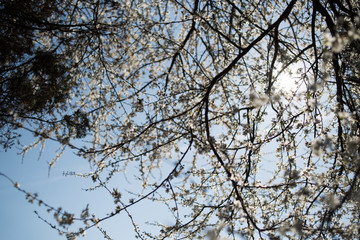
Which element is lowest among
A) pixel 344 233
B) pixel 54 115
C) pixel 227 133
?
pixel 344 233

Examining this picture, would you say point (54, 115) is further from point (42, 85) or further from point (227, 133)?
point (227, 133)

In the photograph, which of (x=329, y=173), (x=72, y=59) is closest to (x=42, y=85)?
(x=72, y=59)

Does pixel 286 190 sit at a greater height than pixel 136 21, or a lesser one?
lesser

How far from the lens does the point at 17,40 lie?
3.18 metres

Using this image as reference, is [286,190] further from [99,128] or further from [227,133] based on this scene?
[99,128]

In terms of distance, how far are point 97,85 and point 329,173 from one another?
14.2ft

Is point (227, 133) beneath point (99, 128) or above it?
beneath

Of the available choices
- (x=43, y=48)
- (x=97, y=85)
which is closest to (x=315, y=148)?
(x=43, y=48)

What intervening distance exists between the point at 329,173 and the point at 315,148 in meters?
1.86

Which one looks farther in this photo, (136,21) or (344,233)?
(136,21)

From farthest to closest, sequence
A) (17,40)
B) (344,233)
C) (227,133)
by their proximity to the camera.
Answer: (227,133) → (17,40) → (344,233)

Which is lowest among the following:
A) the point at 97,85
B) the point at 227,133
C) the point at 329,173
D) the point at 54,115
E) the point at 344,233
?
the point at 344,233

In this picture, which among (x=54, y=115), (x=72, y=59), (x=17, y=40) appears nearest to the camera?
(x=17, y=40)

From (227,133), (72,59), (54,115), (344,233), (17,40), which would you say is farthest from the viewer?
(227,133)
